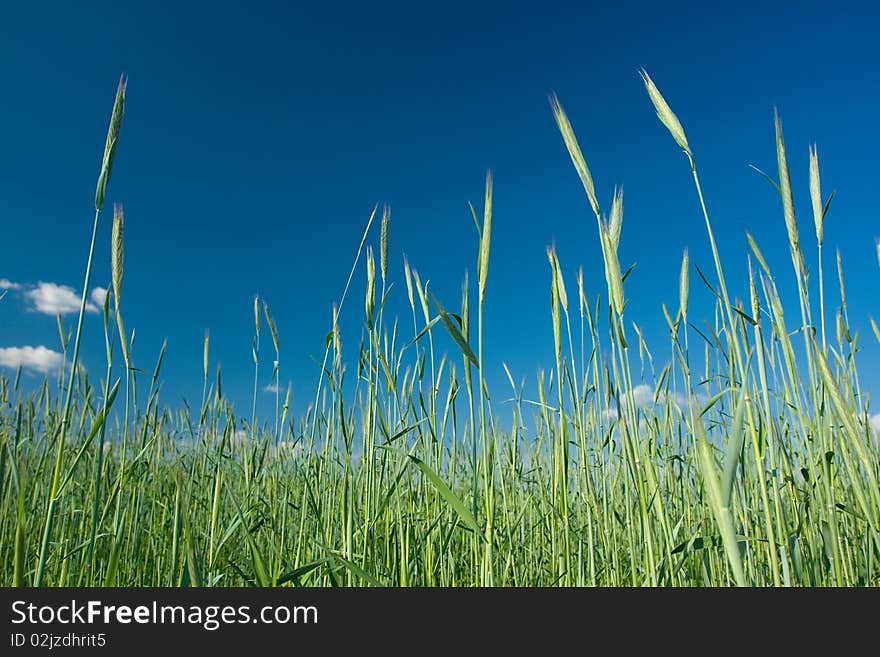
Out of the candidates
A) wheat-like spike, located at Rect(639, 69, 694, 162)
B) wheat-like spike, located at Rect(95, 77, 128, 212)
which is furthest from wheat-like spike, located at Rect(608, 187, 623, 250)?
wheat-like spike, located at Rect(95, 77, 128, 212)

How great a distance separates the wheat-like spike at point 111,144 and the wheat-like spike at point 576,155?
742 mm

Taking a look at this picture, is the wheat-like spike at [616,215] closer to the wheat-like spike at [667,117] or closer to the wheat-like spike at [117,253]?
the wheat-like spike at [667,117]

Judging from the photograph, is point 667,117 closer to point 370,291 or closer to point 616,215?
point 616,215

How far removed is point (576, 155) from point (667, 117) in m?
0.22

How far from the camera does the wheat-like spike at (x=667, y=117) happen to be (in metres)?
1.00

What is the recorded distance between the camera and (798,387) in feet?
4.28

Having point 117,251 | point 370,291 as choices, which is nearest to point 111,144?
point 117,251

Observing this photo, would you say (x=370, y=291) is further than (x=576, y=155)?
Yes

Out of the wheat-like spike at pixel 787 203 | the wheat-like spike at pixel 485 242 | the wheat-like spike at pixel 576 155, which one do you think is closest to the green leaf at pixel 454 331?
the wheat-like spike at pixel 485 242

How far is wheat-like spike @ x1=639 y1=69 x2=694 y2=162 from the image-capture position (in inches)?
39.3

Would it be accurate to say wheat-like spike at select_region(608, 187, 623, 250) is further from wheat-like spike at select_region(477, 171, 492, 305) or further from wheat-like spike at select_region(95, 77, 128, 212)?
wheat-like spike at select_region(95, 77, 128, 212)

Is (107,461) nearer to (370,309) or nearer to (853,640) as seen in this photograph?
(370,309)

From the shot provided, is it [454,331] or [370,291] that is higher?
[370,291]

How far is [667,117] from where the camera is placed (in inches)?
40.5
